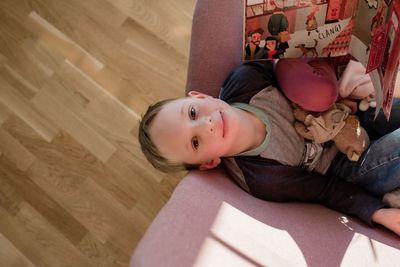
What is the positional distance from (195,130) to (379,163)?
47 centimetres

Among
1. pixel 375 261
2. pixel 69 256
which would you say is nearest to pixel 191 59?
pixel 375 261

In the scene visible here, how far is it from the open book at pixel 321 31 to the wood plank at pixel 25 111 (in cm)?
87

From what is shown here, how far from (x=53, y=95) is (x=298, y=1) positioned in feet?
3.39

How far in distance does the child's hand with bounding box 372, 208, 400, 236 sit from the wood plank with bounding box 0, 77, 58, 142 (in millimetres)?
1125

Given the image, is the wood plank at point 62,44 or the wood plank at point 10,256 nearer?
the wood plank at point 10,256

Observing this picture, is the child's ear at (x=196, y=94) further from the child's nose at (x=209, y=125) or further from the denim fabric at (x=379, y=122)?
the denim fabric at (x=379, y=122)

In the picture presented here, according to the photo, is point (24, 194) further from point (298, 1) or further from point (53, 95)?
point (298, 1)

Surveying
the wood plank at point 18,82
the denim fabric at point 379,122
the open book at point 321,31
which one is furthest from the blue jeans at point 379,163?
the wood plank at point 18,82

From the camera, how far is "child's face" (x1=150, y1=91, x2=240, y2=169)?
35.6 inches

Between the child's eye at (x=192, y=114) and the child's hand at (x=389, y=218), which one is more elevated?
the child's eye at (x=192, y=114)

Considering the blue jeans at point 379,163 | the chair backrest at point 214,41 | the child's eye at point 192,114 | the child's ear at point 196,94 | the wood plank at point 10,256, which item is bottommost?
the wood plank at point 10,256

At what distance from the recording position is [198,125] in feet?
2.96

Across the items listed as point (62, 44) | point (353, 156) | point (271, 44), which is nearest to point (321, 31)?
point (271, 44)

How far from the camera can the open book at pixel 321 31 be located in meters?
0.75
